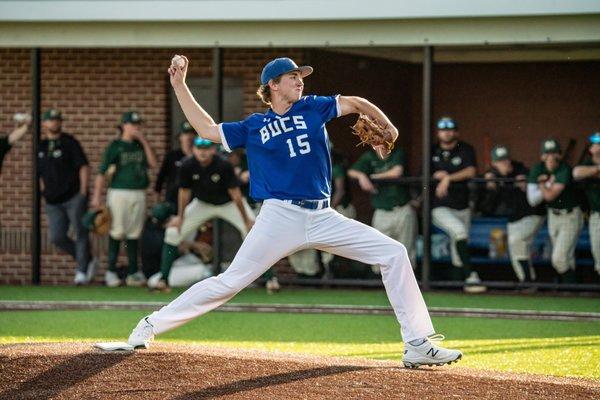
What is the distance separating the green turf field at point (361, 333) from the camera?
9.43 meters

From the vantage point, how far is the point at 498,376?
7.54m

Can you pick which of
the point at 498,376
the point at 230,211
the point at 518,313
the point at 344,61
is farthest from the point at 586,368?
the point at 344,61

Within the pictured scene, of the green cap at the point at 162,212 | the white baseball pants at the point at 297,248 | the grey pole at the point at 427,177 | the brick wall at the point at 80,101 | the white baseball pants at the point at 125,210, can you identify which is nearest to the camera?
the white baseball pants at the point at 297,248

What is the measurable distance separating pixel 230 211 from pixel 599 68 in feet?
23.7

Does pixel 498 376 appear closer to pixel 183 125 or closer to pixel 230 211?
pixel 230 211

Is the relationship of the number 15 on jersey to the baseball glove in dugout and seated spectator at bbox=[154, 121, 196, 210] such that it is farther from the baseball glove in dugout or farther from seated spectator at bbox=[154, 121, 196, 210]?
the baseball glove in dugout

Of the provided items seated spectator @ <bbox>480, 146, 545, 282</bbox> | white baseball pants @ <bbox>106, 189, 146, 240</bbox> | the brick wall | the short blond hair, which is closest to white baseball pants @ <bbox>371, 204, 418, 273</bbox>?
seated spectator @ <bbox>480, 146, 545, 282</bbox>

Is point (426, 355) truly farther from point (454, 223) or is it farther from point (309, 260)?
point (309, 260)

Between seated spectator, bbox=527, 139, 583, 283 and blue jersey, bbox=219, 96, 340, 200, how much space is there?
6.96 metres

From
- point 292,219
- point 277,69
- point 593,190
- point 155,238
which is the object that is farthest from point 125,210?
point 292,219

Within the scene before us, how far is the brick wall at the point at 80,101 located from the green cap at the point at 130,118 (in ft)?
4.17

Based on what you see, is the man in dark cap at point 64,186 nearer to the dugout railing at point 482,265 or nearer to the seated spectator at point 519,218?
the dugout railing at point 482,265

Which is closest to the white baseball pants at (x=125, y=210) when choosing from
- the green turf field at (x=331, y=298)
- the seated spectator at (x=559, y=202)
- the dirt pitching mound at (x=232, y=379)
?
the green turf field at (x=331, y=298)

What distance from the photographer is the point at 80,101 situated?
17.0 meters
